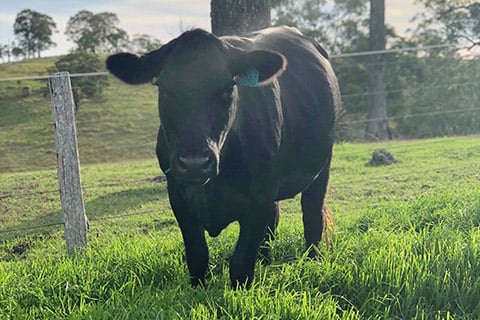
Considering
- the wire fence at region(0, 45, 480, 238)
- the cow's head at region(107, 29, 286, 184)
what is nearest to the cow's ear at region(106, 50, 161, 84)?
the cow's head at region(107, 29, 286, 184)

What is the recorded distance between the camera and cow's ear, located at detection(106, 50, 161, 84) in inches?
122

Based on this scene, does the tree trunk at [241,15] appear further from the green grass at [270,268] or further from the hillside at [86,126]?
the hillside at [86,126]

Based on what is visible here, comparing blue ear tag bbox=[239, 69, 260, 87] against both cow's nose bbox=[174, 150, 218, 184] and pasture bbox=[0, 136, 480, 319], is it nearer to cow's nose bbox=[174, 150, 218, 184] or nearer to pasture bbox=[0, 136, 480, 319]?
cow's nose bbox=[174, 150, 218, 184]

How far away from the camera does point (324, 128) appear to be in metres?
4.33

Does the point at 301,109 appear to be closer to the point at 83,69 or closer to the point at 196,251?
the point at 196,251

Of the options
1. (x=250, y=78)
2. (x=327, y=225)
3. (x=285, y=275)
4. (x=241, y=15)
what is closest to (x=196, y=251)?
(x=285, y=275)

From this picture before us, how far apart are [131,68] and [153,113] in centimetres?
2491

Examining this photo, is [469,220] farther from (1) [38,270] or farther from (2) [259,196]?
(1) [38,270]

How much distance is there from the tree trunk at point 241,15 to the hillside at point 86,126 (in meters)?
9.57

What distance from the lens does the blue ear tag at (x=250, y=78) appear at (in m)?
3.12

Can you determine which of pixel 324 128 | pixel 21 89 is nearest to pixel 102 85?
pixel 21 89

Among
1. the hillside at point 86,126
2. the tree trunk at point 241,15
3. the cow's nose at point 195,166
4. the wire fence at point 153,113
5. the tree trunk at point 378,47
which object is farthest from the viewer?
the wire fence at point 153,113

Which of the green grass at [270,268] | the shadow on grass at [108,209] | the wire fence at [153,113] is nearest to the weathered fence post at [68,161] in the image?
the green grass at [270,268]

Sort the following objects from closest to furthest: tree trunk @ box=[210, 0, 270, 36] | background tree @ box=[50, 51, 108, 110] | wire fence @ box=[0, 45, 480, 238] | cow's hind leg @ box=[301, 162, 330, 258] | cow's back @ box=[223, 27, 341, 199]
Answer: cow's back @ box=[223, 27, 341, 199] → cow's hind leg @ box=[301, 162, 330, 258] → tree trunk @ box=[210, 0, 270, 36] → wire fence @ box=[0, 45, 480, 238] → background tree @ box=[50, 51, 108, 110]
